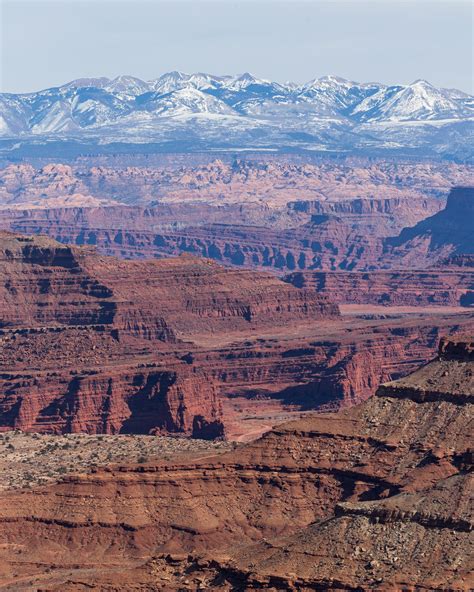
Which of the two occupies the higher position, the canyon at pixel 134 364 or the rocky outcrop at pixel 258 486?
the rocky outcrop at pixel 258 486

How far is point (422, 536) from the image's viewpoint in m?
77.8

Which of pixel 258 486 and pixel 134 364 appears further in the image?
pixel 134 364

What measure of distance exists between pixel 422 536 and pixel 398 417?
21988 millimetres

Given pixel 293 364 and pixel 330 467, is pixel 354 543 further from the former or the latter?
pixel 293 364

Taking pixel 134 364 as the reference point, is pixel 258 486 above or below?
above

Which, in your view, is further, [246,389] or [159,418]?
[246,389]

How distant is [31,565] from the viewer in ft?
320

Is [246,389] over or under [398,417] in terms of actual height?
under

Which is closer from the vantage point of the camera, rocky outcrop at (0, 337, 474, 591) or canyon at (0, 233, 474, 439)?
rocky outcrop at (0, 337, 474, 591)

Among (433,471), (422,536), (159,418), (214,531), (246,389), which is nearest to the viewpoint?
(422,536)

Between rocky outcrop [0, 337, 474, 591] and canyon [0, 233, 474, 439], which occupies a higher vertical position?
rocky outcrop [0, 337, 474, 591]

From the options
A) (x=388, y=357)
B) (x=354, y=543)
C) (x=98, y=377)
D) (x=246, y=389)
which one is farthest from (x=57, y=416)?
(x=354, y=543)

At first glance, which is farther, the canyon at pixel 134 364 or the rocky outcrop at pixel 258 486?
the canyon at pixel 134 364

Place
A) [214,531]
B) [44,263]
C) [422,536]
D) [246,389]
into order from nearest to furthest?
[422,536] → [214,531] → [246,389] → [44,263]
